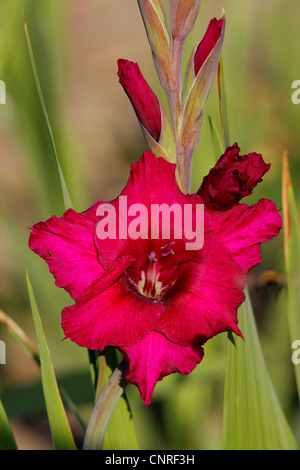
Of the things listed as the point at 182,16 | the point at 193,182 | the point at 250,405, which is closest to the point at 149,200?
the point at 182,16

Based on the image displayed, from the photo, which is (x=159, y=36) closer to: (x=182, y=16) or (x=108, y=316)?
(x=182, y=16)

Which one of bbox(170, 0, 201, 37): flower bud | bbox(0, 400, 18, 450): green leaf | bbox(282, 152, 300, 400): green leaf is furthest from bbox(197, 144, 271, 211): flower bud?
bbox(0, 400, 18, 450): green leaf

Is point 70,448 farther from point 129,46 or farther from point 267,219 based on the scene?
point 129,46

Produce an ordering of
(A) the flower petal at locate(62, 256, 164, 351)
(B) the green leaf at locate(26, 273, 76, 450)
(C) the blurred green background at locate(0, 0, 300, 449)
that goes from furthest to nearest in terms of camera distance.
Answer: (C) the blurred green background at locate(0, 0, 300, 449), (B) the green leaf at locate(26, 273, 76, 450), (A) the flower petal at locate(62, 256, 164, 351)

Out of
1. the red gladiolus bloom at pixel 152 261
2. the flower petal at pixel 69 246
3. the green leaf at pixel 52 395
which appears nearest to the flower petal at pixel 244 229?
the red gladiolus bloom at pixel 152 261

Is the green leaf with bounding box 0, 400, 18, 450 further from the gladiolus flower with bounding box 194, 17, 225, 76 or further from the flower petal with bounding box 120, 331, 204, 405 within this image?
the gladiolus flower with bounding box 194, 17, 225, 76
